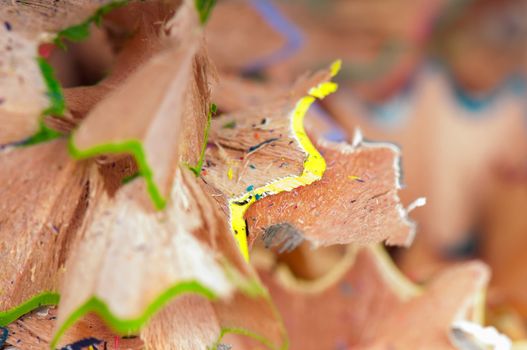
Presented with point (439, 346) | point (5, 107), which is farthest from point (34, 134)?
point (439, 346)

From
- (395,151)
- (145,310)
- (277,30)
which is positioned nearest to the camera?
(145,310)

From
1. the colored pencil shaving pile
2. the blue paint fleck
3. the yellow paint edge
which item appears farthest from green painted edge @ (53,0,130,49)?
the blue paint fleck

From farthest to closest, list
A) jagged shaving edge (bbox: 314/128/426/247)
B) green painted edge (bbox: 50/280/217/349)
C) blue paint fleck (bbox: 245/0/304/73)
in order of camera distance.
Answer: blue paint fleck (bbox: 245/0/304/73)
jagged shaving edge (bbox: 314/128/426/247)
green painted edge (bbox: 50/280/217/349)

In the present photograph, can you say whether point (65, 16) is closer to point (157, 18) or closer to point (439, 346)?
point (157, 18)

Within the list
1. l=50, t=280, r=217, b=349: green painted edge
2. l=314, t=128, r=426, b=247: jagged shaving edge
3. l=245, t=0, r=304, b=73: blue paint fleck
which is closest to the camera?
l=50, t=280, r=217, b=349: green painted edge

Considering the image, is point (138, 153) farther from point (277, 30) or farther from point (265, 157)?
point (277, 30)

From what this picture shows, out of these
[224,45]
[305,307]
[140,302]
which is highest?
[224,45]

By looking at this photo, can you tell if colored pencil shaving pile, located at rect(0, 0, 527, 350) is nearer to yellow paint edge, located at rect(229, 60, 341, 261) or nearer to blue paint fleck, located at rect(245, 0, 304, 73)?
yellow paint edge, located at rect(229, 60, 341, 261)

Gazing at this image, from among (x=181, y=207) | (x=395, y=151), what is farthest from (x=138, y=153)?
(x=395, y=151)

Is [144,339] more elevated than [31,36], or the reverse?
[31,36]
